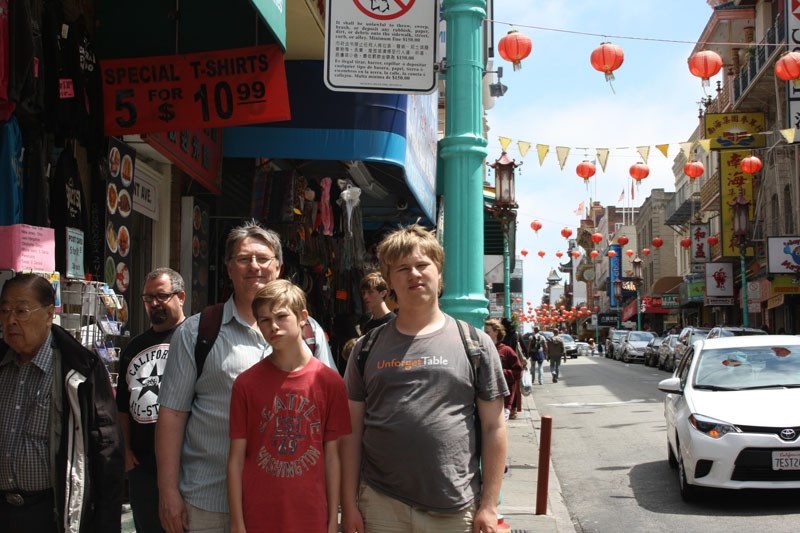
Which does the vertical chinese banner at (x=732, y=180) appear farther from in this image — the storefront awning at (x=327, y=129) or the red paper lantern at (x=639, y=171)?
the storefront awning at (x=327, y=129)

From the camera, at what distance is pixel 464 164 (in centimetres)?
648

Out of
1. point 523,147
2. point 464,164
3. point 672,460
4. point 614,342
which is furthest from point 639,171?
point 614,342

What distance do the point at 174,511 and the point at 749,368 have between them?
294 inches

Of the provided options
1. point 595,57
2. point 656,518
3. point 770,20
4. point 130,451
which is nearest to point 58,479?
point 130,451

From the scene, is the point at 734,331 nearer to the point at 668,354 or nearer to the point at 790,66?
the point at 668,354

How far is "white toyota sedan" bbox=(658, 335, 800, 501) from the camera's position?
8.48 m

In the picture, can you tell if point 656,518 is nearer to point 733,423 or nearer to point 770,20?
point 733,423

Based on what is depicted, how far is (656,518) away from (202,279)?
5.44 metres

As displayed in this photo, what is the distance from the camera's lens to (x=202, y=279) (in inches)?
434

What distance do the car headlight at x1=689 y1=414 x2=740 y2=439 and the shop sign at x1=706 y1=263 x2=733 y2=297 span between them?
37.4 metres

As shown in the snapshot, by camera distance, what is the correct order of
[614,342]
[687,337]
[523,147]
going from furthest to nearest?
[614,342]
[687,337]
[523,147]

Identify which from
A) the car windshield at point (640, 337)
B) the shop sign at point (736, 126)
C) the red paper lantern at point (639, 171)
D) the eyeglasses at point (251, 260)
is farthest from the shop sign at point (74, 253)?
the car windshield at point (640, 337)

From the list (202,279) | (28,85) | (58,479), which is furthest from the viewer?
(202,279)

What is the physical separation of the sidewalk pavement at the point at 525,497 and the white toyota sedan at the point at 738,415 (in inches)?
51.1
